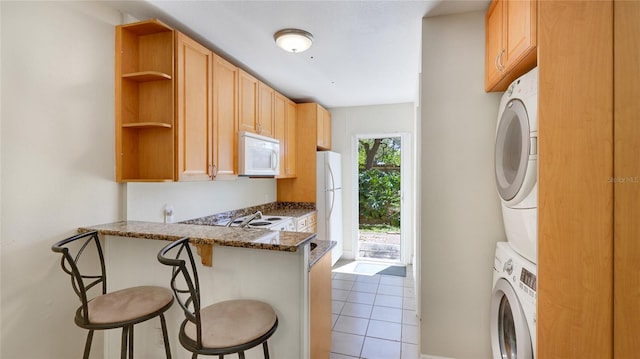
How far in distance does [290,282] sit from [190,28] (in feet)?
6.56

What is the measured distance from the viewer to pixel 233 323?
4.49 feet

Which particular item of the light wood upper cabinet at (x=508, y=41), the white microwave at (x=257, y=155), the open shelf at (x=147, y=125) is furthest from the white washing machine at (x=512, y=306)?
the open shelf at (x=147, y=125)

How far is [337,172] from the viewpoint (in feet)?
Answer: 14.5

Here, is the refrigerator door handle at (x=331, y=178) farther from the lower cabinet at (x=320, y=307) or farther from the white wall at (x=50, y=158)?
the white wall at (x=50, y=158)

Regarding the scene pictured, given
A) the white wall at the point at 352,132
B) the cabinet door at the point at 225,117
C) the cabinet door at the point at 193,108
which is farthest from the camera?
the white wall at the point at 352,132

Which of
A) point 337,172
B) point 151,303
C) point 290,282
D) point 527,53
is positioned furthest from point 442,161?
point 337,172

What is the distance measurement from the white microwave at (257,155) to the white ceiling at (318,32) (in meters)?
0.75

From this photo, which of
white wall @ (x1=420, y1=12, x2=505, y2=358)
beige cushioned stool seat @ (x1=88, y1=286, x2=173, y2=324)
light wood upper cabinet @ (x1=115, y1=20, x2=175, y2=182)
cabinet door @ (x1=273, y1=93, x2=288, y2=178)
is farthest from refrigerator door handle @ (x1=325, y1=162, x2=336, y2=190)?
beige cushioned stool seat @ (x1=88, y1=286, x2=173, y2=324)

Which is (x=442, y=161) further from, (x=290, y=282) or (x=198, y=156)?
(x=198, y=156)

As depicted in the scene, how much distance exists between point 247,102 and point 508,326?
9.25ft

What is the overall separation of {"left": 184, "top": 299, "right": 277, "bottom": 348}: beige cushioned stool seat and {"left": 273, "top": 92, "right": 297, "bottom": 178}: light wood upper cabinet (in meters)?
2.17

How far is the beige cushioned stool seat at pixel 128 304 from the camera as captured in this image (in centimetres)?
140

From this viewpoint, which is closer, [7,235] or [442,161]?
[7,235]

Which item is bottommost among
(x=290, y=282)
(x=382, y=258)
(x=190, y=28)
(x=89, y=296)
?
(x=382, y=258)
